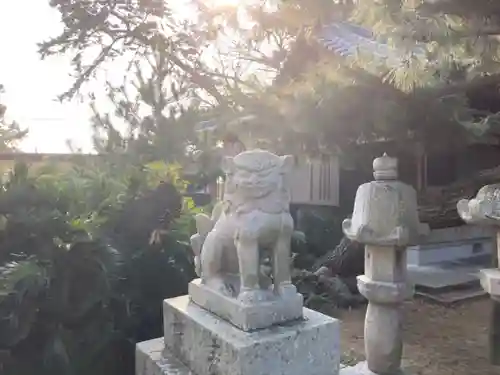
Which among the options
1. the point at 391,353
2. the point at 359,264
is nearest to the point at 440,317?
the point at 359,264

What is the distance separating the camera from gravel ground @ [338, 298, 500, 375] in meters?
3.46

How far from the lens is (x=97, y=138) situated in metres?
4.02

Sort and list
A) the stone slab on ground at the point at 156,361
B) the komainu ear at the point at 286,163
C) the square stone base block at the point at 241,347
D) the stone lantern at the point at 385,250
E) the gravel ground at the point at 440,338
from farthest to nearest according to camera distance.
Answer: the gravel ground at the point at 440,338
the stone lantern at the point at 385,250
the stone slab on ground at the point at 156,361
the komainu ear at the point at 286,163
the square stone base block at the point at 241,347

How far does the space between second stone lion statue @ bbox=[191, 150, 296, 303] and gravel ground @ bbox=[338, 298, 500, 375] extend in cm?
130

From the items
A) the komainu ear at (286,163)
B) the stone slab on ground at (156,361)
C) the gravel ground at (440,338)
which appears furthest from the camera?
the gravel ground at (440,338)

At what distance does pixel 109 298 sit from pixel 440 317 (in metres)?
3.39

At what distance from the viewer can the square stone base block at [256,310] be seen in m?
1.77

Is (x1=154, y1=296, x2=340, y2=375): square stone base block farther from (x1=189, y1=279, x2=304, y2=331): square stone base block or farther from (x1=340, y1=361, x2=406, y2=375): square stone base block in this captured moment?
(x1=340, y1=361, x2=406, y2=375): square stone base block

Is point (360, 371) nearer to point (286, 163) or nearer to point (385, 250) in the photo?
point (385, 250)

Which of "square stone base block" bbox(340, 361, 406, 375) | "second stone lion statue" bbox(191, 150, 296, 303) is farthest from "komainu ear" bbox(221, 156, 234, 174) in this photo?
"square stone base block" bbox(340, 361, 406, 375)

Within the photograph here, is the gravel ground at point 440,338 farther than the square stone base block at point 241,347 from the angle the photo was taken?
Yes

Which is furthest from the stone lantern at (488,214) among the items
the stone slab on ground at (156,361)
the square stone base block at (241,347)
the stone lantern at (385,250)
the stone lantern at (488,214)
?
the stone slab on ground at (156,361)

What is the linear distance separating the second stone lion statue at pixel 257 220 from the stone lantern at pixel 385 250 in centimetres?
53

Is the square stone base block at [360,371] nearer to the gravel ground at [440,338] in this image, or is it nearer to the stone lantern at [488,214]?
the gravel ground at [440,338]
